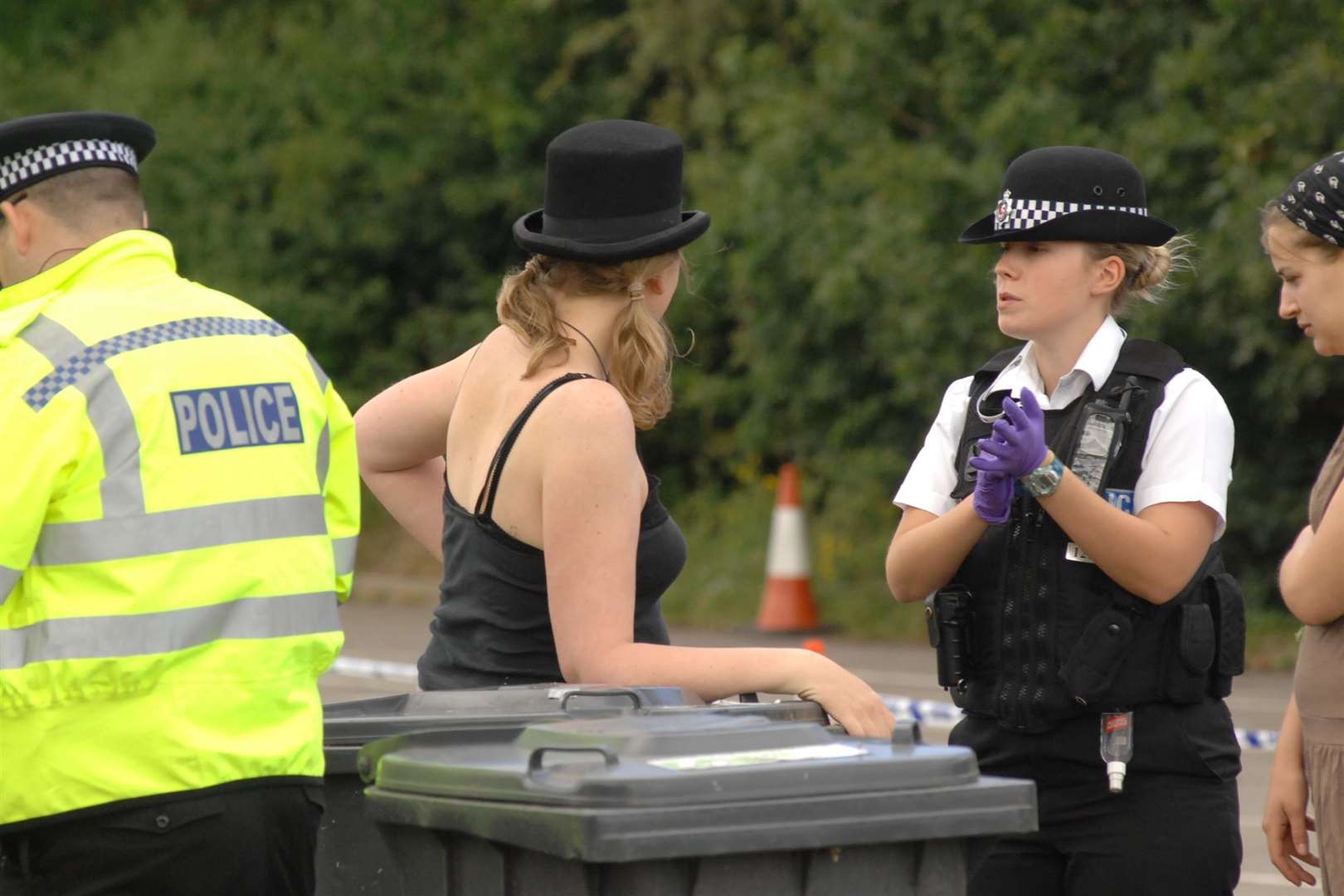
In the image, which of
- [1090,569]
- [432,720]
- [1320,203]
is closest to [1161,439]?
[1090,569]

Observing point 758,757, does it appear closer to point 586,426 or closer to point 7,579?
point 586,426

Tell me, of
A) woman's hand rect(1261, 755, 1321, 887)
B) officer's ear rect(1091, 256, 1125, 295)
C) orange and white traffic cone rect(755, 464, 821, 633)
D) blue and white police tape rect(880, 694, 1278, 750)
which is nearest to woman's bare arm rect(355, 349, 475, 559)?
officer's ear rect(1091, 256, 1125, 295)

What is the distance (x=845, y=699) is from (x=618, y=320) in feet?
2.43

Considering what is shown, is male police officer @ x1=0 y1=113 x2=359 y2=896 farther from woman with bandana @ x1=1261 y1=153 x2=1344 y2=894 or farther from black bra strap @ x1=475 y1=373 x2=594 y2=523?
woman with bandana @ x1=1261 y1=153 x2=1344 y2=894

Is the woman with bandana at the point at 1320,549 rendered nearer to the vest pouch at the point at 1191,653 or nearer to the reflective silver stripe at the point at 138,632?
the vest pouch at the point at 1191,653

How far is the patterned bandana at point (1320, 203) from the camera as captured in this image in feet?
11.2

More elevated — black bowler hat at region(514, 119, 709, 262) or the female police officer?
black bowler hat at region(514, 119, 709, 262)

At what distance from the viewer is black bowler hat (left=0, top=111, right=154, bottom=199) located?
10.0 feet

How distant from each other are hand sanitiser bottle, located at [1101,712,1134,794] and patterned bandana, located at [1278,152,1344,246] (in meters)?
0.85

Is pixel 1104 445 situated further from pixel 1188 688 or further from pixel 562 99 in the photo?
pixel 562 99

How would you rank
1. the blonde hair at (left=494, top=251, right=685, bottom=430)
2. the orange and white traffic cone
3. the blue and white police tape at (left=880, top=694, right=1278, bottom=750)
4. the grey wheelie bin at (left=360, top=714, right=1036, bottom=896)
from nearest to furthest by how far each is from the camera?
the grey wheelie bin at (left=360, top=714, right=1036, bottom=896) → the blonde hair at (left=494, top=251, right=685, bottom=430) → the blue and white police tape at (left=880, top=694, right=1278, bottom=750) → the orange and white traffic cone

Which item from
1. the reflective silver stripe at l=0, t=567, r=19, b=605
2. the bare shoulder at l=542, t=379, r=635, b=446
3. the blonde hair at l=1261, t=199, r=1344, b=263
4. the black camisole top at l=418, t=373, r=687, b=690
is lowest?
the black camisole top at l=418, t=373, r=687, b=690

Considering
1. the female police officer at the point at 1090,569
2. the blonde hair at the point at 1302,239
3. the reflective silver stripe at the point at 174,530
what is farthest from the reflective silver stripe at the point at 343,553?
the blonde hair at the point at 1302,239

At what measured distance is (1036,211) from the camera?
11.9 feet
